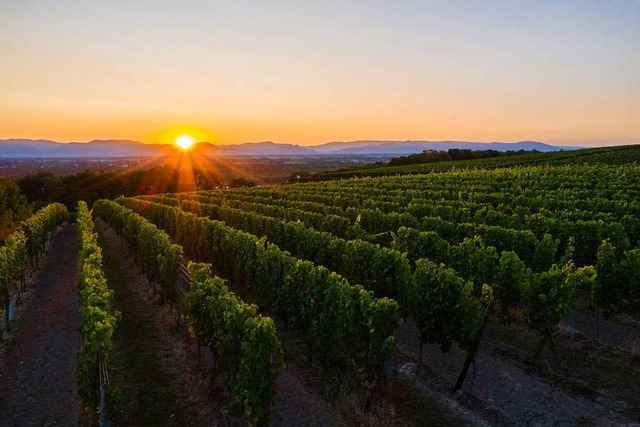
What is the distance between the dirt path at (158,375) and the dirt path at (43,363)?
1056 mm

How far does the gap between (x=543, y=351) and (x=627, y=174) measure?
25.1m

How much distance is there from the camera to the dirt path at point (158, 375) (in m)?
8.82

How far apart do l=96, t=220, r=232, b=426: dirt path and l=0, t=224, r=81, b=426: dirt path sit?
1.06 meters

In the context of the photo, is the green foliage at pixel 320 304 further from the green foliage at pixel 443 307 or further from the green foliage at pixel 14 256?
the green foliage at pixel 14 256

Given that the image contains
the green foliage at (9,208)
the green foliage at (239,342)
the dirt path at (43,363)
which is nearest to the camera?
the green foliage at (239,342)

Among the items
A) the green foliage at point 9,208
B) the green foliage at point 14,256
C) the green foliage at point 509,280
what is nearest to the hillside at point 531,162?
the green foliage at point 9,208

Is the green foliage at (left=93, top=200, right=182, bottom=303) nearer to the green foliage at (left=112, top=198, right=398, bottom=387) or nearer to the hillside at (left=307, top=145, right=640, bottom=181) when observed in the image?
the green foliage at (left=112, top=198, right=398, bottom=387)

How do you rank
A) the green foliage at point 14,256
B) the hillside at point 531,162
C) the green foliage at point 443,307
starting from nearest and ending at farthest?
the green foliage at point 443,307, the green foliage at point 14,256, the hillside at point 531,162

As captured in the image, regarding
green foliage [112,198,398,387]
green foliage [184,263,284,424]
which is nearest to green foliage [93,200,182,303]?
green foliage [112,198,398,387]

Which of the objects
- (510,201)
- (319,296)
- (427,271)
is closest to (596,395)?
(427,271)

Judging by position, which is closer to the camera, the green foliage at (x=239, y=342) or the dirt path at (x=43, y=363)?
the green foliage at (x=239, y=342)

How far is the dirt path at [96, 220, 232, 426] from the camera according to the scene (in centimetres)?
882

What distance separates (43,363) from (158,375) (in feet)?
10.7

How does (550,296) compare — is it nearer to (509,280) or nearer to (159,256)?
(509,280)
